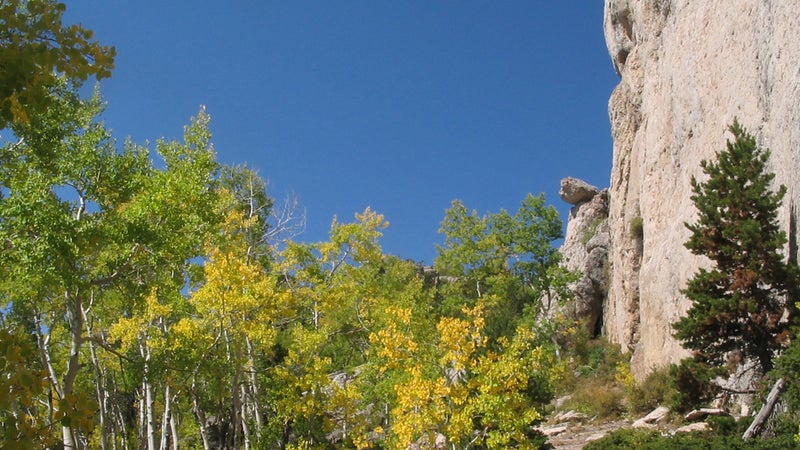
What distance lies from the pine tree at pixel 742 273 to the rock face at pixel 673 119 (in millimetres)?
715

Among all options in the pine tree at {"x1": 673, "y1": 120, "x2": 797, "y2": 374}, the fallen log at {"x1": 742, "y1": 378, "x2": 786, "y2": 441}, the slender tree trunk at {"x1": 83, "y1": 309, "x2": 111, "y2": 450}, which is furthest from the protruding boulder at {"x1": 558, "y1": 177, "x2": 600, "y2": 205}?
the slender tree trunk at {"x1": 83, "y1": 309, "x2": 111, "y2": 450}

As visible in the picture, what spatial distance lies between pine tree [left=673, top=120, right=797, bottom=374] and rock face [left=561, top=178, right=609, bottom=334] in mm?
18630

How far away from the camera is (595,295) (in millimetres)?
35500

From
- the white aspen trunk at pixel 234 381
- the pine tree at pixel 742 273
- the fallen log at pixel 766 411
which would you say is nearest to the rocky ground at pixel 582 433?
the pine tree at pixel 742 273

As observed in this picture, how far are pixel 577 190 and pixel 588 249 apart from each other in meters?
5.89

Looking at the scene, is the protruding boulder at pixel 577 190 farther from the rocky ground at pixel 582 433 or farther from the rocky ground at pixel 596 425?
the rocky ground at pixel 582 433

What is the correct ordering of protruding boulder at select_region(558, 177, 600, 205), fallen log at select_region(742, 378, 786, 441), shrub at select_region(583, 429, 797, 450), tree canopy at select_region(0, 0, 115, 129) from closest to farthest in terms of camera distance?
tree canopy at select_region(0, 0, 115, 129) < shrub at select_region(583, 429, 797, 450) < fallen log at select_region(742, 378, 786, 441) < protruding boulder at select_region(558, 177, 600, 205)

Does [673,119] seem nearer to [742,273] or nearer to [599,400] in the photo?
[599,400]

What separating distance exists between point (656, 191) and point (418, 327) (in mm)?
11768

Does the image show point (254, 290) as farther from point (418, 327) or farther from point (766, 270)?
point (766, 270)

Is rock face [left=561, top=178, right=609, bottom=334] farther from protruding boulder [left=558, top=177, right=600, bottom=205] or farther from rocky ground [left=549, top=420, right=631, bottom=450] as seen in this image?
rocky ground [left=549, top=420, right=631, bottom=450]

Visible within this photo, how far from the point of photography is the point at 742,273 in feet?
46.8

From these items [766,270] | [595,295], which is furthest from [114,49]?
[595,295]

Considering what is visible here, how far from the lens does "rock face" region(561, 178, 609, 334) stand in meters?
35.4
